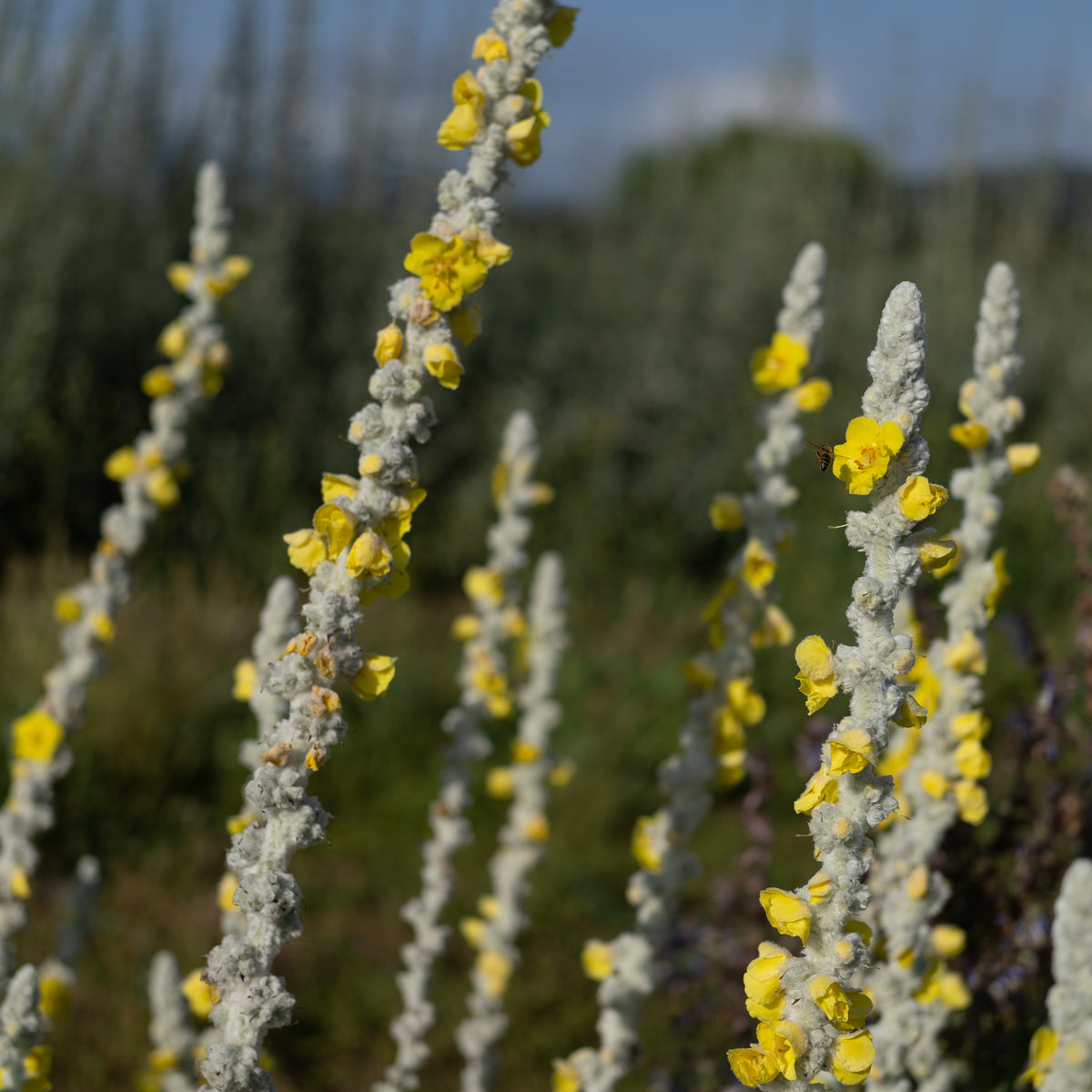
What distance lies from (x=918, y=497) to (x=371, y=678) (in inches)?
22.6

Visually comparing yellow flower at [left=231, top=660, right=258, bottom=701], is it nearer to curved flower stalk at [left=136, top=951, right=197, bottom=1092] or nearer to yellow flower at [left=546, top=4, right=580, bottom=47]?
curved flower stalk at [left=136, top=951, right=197, bottom=1092]

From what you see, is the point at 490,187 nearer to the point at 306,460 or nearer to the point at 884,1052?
the point at 884,1052

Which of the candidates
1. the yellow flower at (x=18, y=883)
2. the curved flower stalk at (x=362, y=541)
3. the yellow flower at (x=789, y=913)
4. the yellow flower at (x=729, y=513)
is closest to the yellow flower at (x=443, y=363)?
the curved flower stalk at (x=362, y=541)

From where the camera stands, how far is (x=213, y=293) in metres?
2.20

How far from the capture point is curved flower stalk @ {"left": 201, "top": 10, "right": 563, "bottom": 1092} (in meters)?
1.06

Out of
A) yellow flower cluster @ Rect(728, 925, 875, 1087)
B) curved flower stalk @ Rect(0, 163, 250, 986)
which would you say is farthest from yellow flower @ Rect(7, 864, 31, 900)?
yellow flower cluster @ Rect(728, 925, 875, 1087)

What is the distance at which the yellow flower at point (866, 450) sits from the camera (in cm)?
91

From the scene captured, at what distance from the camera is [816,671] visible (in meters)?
0.98

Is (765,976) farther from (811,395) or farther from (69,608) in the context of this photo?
(69,608)

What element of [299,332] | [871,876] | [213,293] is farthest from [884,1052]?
[299,332]

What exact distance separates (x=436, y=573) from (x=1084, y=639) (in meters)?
5.13

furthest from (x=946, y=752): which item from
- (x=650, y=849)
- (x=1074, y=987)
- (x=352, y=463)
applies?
(x=352, y=463)

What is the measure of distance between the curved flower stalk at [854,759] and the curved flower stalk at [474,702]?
1.27 m

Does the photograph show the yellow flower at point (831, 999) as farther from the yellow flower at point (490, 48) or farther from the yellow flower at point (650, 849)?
the yellow flower at point (490, 48)
